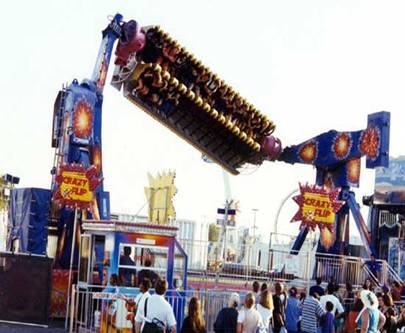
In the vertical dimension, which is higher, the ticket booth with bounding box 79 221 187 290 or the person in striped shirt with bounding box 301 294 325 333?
the ticket booth with bounding box 79 221 187 290

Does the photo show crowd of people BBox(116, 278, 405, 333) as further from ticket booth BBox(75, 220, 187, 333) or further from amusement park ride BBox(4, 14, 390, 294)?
amusement park ride BBox(4, 14, 390, 294)

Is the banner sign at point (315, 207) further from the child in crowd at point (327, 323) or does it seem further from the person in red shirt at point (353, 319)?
the child in crowd at point (327, 323)

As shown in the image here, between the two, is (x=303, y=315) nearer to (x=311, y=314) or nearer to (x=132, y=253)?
(x=311, y=314)

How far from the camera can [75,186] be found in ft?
75.6

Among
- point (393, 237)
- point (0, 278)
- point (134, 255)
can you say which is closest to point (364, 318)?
point (134, 255)

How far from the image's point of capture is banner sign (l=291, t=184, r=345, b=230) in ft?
86.8

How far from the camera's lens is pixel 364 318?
14.5 metres

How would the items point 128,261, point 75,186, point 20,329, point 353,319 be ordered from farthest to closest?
point 75,186 < point 128,261 < point 20,329 < point 353,319

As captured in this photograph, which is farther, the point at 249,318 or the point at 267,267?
the point at 267,267

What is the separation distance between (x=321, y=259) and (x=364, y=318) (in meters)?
11.7

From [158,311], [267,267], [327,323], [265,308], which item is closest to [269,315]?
[265,308]

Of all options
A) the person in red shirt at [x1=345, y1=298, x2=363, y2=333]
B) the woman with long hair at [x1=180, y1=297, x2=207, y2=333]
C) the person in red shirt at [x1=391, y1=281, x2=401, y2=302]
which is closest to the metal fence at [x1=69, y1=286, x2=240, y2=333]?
the person in red shirt at [x1=345, y1=298, x2=363, y2=333]

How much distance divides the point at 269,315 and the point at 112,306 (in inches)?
160

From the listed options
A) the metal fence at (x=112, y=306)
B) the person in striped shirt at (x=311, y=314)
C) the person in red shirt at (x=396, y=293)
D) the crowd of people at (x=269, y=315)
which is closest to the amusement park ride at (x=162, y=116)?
the person in red shirt at (x=396, y=293)
